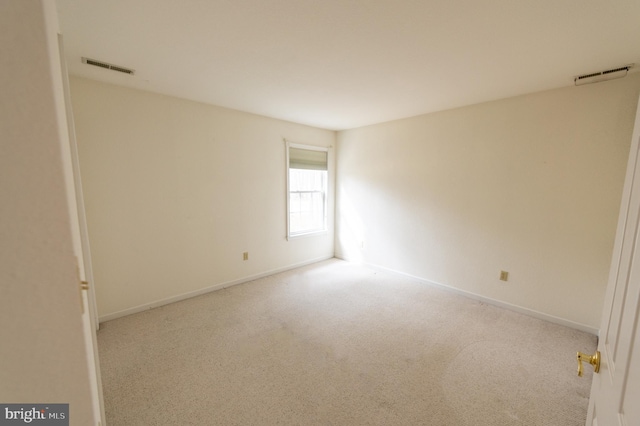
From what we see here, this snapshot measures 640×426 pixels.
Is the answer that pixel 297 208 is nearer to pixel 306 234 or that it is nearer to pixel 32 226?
pixel 306 234

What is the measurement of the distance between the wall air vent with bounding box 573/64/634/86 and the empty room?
0.02 m

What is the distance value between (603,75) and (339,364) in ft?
10.6

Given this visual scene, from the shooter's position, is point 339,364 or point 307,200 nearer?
point 339,364

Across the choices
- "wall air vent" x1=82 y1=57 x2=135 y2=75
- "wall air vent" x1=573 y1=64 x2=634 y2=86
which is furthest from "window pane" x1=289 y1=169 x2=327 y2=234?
"wall air vent" x1=573 y1=64 x2=634 y2=86

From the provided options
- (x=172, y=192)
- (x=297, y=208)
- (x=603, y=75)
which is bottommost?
(x=297, y=208)

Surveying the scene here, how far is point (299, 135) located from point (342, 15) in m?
2.64

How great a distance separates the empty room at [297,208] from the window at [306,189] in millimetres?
70

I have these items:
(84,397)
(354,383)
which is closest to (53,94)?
(84,397)

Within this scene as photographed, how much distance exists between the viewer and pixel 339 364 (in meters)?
1.98

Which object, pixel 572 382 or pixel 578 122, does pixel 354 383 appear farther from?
pixel 578 122

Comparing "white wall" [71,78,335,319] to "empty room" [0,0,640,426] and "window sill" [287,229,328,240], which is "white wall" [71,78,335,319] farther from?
"window sill" [287,229,328,240]

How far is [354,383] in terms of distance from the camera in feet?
5.86

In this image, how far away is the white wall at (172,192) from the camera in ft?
7.98

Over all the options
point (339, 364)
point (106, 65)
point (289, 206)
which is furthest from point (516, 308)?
point (106, 65)
